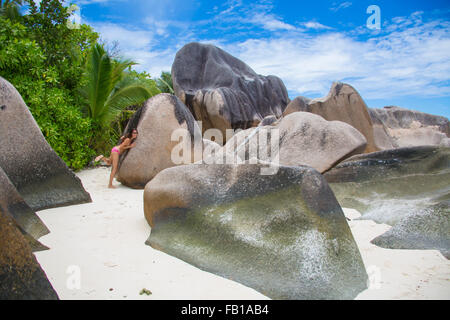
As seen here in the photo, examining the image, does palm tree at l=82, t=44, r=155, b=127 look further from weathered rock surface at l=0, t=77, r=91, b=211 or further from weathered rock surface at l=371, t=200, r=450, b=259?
weathered rock surface at l=371, t=200, r=450, b=259

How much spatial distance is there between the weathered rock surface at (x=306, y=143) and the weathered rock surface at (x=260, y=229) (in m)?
2.46

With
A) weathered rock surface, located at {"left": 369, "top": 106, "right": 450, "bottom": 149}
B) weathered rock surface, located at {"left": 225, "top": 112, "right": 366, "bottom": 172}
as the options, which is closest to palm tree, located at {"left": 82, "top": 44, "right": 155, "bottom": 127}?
weathered rock surface, located at {"left": 225, "top": 112, "right": 366, "bottom": 172}

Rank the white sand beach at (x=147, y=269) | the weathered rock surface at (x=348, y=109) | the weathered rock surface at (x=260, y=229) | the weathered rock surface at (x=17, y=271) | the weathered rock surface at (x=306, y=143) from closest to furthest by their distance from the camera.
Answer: the weathered rock surface at (x=17, y=271), the white sand beach at (x=147, y=269), the weathered rock surface at (x=260, y=229), the weathered rock surface at (x=306, y=143), the weathered rock surface at (x=348, y=109)

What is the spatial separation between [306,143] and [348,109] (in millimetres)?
3661

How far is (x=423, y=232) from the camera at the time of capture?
2.89 meters

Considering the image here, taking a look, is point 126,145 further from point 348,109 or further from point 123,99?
point 348,109

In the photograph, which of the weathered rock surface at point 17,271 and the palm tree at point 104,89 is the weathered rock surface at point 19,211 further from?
the palm tree at point 104,89

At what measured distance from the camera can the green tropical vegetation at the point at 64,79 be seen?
5.98 meters

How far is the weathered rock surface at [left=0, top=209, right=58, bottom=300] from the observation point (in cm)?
164

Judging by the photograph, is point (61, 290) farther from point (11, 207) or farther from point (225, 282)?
point (11, 207)

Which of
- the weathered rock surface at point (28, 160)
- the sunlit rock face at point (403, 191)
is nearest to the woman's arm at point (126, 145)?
the weathered rock surface at point (28, 160)

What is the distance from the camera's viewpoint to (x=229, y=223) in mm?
2564

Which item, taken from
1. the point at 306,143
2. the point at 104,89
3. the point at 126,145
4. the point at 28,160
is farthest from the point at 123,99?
the point at 306,143
